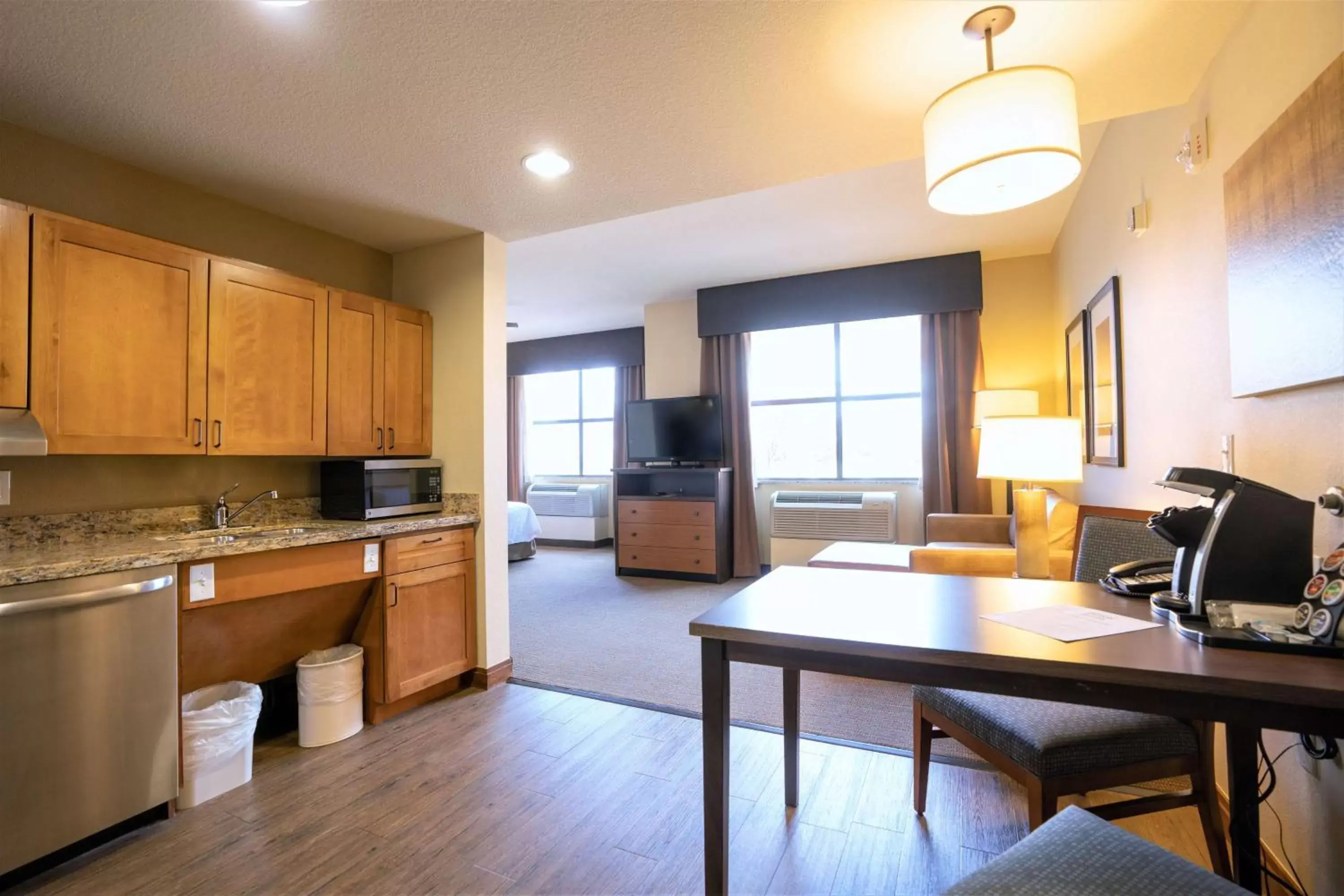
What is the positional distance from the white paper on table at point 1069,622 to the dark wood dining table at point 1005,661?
0.02 m

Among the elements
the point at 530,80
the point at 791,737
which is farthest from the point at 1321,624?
the point at 530,80

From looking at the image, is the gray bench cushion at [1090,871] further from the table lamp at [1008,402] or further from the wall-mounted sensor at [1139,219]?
the table lamp at [1008,402]

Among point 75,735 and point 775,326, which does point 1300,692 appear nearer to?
point 75,735

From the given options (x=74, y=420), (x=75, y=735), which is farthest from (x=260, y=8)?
(x=75, y=735)

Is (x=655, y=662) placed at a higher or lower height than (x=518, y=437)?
lower

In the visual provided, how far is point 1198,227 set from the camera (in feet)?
5.88

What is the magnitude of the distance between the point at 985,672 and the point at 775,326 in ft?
14.5

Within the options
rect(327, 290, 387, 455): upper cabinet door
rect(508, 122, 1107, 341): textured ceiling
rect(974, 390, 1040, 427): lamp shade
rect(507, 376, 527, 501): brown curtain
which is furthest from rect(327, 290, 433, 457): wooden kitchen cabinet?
rect(507, 376, 527, 501): brown curtain

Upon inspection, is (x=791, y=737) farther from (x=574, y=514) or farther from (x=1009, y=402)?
(x=574, y=514)

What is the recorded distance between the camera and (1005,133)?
127 centimetres

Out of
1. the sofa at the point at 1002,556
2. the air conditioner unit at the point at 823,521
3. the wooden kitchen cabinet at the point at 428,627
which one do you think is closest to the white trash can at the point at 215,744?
the wooden kitchen cabinet at the point at 428,627

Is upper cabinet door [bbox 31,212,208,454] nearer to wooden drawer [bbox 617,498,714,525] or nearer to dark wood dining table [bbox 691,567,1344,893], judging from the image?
dark wood dining table [bbox 691,567,1344,893]

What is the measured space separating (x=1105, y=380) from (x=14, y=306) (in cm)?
429

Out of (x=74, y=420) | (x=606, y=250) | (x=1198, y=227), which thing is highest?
(x=606, y=250)
